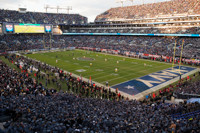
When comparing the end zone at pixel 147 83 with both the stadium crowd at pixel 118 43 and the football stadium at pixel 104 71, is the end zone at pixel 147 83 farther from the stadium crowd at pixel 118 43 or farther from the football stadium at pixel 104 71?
the stadium crowd at pixel 118 43

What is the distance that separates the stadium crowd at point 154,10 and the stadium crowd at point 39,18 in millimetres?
13461

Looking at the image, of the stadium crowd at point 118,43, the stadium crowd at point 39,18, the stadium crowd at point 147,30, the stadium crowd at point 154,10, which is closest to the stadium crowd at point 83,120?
the stadium crowd at point 118,43

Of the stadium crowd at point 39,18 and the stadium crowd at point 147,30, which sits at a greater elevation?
the stadium crowd at point 39,18

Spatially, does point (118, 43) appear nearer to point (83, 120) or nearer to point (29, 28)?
point (29, 28)

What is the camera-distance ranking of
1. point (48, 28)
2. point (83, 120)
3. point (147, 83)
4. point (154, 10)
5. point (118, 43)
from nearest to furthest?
point (83, 120) < point (147, 83) < point (118, 43) < point (154, 10) < point (48, 28)

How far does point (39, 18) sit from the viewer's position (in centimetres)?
7138

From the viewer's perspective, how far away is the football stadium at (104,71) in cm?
869

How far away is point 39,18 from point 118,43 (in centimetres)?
3745

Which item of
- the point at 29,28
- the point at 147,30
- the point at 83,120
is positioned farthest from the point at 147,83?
the point at 29,28

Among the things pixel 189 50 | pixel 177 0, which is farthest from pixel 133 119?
pixel 177 0

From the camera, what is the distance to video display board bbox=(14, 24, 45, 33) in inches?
2392

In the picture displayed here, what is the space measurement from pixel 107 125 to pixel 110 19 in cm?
7170

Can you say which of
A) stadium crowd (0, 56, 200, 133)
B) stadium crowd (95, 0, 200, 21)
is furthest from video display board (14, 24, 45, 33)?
stadium crowd (0, 56, 200, 133)

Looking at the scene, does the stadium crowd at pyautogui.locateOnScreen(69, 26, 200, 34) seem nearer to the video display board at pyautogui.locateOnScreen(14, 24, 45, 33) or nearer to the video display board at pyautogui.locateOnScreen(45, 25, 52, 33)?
the video display board at pyautogui.locateOnScreen(45, 25, 52, 33)
